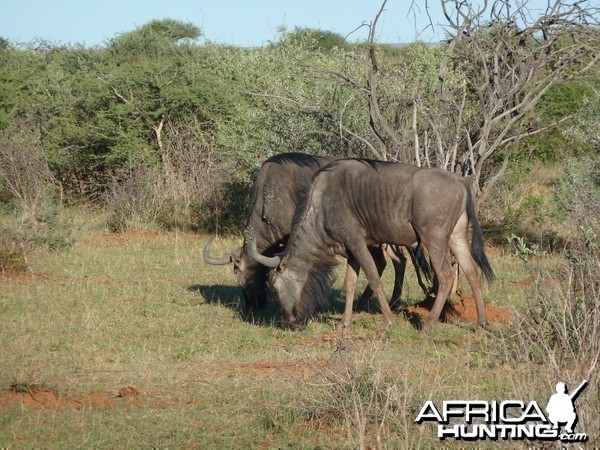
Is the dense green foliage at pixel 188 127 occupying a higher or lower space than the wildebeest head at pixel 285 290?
higher

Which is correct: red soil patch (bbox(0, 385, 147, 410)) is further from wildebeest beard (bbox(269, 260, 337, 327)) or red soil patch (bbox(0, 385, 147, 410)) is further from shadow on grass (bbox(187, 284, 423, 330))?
shadow on grass (bbox(187, 284, 423, 330))

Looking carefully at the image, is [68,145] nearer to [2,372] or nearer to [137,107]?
[137,107]

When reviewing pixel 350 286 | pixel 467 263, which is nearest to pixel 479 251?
pixel 467 263

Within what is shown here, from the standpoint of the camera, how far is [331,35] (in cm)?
3991

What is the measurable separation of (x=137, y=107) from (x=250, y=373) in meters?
10.6

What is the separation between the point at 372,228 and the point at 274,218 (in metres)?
1.70

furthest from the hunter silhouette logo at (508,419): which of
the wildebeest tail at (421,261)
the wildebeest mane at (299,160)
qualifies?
the wildebeest mane at (299,160)

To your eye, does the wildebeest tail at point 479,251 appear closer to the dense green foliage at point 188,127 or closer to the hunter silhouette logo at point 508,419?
the dense green foliage at point 188,127

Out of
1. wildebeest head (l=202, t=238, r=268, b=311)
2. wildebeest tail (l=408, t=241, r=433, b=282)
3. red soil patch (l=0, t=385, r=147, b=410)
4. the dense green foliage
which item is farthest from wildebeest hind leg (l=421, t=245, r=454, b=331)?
the dense green foliage

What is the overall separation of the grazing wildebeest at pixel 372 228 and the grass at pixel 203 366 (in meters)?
0.44

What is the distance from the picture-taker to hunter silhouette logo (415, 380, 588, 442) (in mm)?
4410

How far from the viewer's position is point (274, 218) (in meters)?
10.5

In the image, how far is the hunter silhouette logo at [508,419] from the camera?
4410mm

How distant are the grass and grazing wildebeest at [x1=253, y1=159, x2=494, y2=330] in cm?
44
